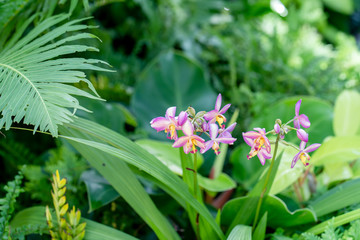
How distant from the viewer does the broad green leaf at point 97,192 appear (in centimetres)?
71

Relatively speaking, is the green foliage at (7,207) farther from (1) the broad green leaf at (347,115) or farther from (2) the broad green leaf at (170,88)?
(1) the broad green leaf at (347,115)

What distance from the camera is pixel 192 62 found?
113cm

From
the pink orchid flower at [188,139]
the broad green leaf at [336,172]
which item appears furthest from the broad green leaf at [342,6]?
the pink orchid flower at [188,139]

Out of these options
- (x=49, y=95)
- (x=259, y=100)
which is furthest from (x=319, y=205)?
(x=49, y=95)

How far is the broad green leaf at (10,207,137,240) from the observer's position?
1.99 ft

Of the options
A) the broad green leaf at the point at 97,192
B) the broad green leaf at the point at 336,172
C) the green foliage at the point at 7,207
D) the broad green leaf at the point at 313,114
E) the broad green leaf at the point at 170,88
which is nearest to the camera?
the green foliage at the point at 7,207

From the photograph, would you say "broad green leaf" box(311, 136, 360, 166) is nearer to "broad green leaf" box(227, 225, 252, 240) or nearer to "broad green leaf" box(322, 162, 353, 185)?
"broad green leaf" box(322, 162, 353, 185)

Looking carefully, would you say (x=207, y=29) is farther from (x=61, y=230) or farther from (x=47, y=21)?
(x=61, y=230)

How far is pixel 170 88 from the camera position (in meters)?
1.11

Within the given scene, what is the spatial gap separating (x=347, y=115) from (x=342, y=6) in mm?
1537

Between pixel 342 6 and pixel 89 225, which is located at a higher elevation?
pixel 342 6

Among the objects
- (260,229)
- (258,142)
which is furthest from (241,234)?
(258,142)

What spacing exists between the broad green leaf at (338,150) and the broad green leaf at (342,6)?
1.70 metres

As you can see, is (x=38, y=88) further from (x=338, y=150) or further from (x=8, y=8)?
(x=338, y=150)
